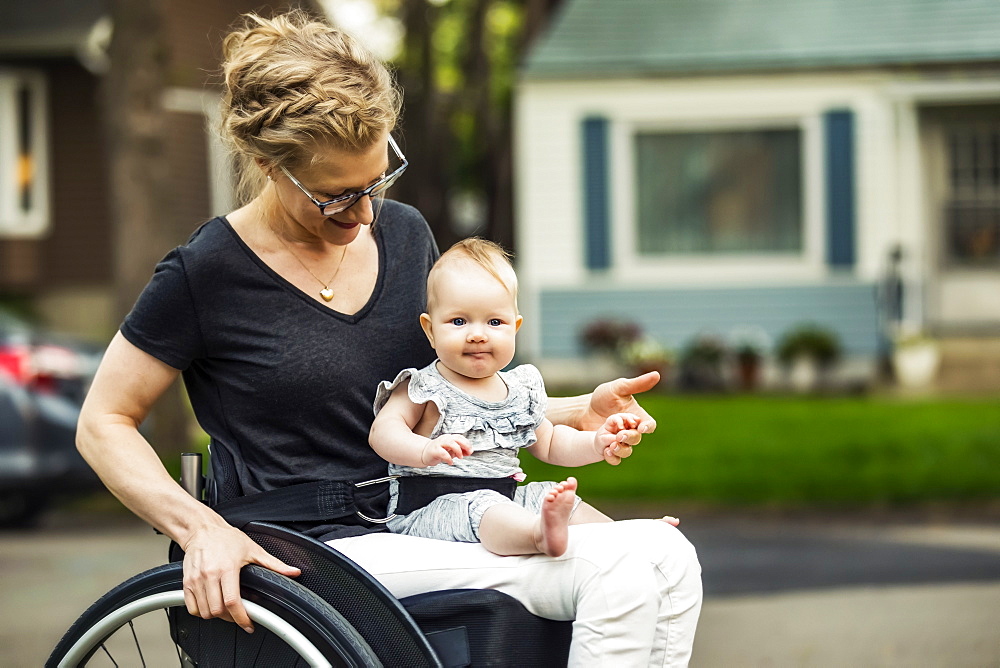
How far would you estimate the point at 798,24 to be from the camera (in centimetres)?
1466

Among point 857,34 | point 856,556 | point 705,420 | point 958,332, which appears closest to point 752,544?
point 856,556

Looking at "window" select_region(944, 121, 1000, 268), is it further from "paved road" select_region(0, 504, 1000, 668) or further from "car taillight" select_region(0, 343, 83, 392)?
"car taillight" select_region(0, 343, 83, 392)

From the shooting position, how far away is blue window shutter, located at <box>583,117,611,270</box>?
1443cm

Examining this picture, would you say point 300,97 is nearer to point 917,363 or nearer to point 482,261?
point 482,261

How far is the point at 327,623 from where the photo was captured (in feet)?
7.46

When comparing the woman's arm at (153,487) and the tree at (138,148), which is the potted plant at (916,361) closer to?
the tree at (138,148)

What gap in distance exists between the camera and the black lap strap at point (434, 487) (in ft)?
8.32

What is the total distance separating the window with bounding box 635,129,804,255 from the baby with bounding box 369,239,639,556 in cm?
1218

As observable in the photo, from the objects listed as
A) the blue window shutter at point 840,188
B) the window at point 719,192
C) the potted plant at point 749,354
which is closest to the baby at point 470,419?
the potted plant at point 749,354

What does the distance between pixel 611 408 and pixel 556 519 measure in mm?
407

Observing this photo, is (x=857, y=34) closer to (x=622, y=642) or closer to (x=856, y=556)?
(x=856, y=556)

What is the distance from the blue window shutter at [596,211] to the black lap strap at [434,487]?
11956mm

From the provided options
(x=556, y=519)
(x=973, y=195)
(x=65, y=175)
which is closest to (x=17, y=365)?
(x=556, y=519)

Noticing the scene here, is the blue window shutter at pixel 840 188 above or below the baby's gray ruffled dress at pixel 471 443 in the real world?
above
